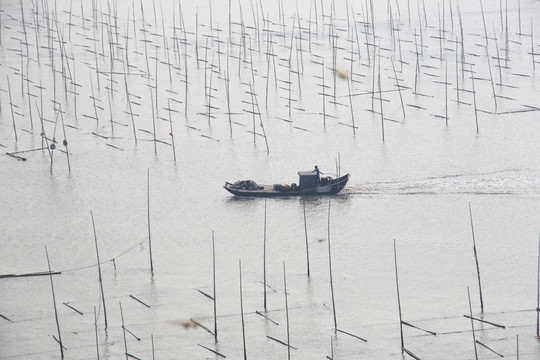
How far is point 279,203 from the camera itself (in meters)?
35.0

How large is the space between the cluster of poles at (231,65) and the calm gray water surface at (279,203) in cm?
21

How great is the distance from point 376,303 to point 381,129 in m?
16.2

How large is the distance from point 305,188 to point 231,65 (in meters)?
18.5

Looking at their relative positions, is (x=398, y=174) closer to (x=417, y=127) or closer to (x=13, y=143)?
(x=417, y=127)

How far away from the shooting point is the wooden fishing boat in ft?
115

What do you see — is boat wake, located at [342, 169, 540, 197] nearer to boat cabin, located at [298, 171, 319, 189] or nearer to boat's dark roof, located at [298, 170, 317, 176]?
boat cabin, located at [298, 171, 319, 189]

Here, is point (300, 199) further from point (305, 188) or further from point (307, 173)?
point (307, 173)

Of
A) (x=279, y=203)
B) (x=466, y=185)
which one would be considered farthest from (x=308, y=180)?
(x=466, y=185)

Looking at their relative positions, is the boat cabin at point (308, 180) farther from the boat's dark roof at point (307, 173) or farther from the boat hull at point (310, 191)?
the boat hull at point (310, 191)

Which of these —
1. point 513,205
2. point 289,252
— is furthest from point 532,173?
point 289,252

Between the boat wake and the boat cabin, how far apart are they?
115 centimetres

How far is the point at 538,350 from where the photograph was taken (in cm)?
2392

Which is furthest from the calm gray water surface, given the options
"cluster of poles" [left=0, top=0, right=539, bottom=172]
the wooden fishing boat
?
the wooden fishing boat

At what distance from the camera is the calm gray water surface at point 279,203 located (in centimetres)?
2569
